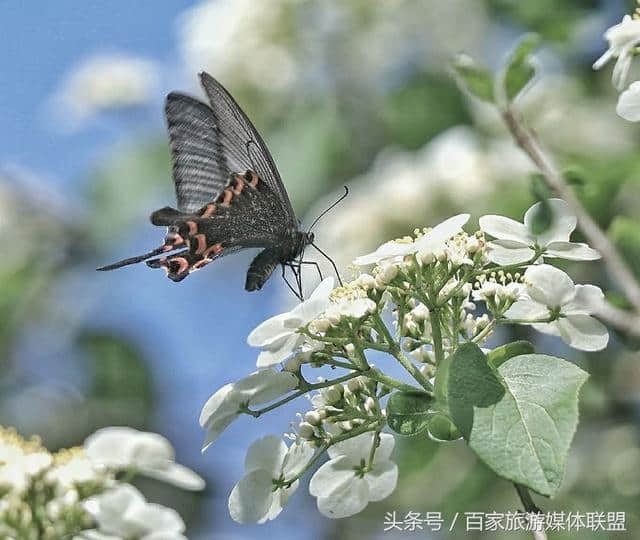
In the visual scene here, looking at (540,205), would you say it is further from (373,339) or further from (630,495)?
(630,495)

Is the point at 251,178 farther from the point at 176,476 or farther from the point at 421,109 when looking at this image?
the point at 421,109

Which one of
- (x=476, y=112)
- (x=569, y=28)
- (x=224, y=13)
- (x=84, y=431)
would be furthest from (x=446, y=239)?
(x=84, y=431)

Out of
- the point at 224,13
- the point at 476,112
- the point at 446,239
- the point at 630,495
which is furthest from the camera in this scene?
the point at 224,13

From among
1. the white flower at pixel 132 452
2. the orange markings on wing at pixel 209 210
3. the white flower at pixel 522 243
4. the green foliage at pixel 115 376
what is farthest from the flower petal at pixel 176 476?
the green foliage at pixel 115 376

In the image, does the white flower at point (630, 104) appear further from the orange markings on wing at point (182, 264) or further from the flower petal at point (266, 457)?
the orange markings on wing at point (182, 264)

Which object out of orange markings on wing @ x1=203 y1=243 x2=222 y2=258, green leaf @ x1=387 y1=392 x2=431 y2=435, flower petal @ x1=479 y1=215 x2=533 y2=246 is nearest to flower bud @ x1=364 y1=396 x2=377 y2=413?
green leaf @ x1=387 y1=392 x2=431 y2=435
